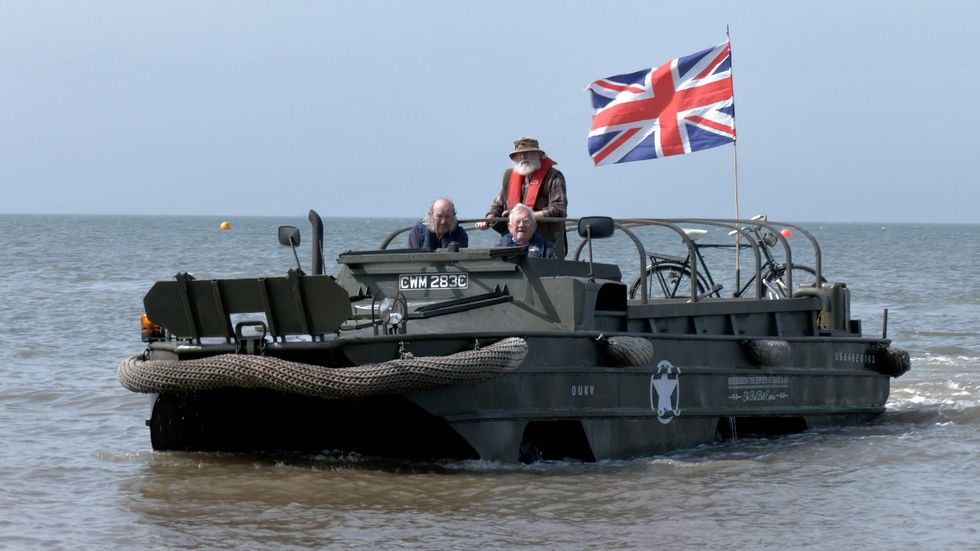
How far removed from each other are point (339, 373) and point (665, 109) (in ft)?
19.6

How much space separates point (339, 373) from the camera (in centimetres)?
840

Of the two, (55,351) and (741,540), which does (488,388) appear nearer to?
(741,540)

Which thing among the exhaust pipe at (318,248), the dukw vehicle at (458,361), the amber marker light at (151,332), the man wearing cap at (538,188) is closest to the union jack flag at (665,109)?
the dukw vehicle at (458,361)

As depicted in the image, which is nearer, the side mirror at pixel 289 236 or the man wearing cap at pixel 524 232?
the side mirror at pixel 289 236

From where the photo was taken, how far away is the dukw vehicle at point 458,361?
854 centimetres

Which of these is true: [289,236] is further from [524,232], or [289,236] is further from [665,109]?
[665,109]

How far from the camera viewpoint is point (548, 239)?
10664mm

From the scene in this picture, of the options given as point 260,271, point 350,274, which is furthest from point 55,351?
point 260,271

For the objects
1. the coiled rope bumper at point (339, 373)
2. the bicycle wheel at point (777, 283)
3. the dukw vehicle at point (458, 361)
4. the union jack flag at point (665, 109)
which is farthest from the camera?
the union jack flag at point (665, 109)

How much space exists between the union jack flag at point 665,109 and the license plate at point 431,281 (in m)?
4.08

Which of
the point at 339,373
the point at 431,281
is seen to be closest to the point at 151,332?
the point at 339,373

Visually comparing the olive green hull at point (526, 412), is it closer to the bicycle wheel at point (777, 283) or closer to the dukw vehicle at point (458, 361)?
the dukw vehicle at point (458, 361)

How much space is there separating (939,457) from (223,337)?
16.3 feet

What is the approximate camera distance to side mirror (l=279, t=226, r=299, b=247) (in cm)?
983
